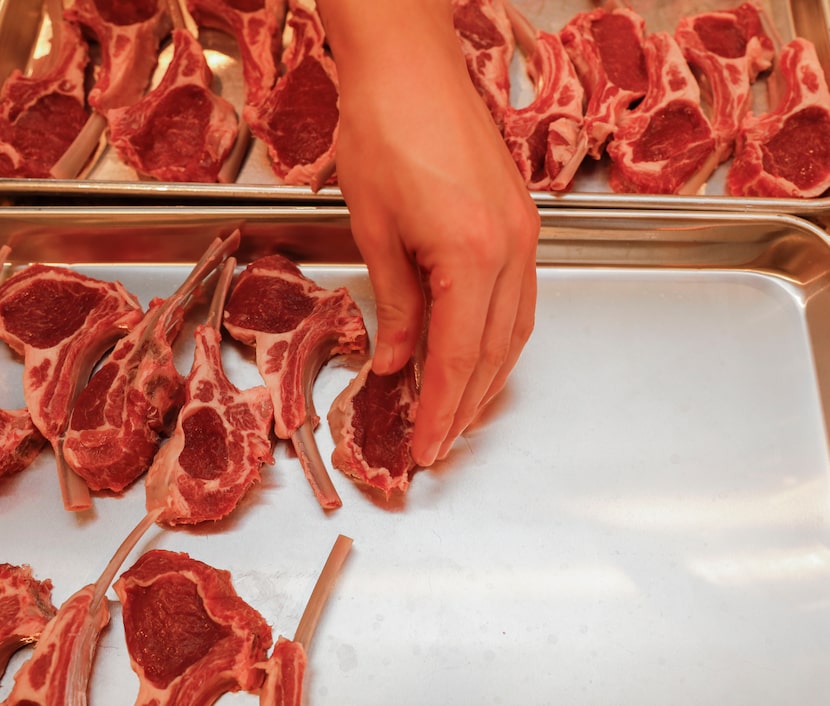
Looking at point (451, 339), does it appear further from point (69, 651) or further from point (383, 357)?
point (69, 651)

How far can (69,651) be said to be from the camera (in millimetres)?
1568

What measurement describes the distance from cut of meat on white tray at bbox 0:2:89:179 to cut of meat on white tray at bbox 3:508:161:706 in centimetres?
122

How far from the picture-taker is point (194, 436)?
1775mm

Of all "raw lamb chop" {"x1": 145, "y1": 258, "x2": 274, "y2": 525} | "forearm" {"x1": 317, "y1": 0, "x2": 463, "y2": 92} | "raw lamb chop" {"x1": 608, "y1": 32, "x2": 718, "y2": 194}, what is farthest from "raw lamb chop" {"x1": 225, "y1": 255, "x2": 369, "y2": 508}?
"raw lamb chop" {"x1": 608, "y1": 32, "x2": 718, "y2": 194}

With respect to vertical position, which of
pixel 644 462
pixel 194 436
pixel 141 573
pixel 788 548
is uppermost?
pixel 194 436

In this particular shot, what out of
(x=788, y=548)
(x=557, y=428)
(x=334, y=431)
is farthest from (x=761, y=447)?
(x=334, y=431)

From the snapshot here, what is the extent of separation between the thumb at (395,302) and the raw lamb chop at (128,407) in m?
0.61

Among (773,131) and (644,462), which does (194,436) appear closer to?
(644,462)

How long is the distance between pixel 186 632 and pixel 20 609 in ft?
1.25

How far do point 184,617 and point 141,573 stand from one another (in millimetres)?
139

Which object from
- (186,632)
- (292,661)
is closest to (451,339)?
(292,661)

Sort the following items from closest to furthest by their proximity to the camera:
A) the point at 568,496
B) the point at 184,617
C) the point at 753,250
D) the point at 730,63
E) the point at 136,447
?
the point at 184,617 → the point at 136,447 → the point at 568,496 → the point at 753,250 → the point at 730,63

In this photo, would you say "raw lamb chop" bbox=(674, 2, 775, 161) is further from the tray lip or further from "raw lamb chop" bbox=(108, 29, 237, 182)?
"raw lamb chop" bbox=(108, 29, 237, 182)

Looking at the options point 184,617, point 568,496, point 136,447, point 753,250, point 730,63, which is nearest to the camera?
point 184,617
